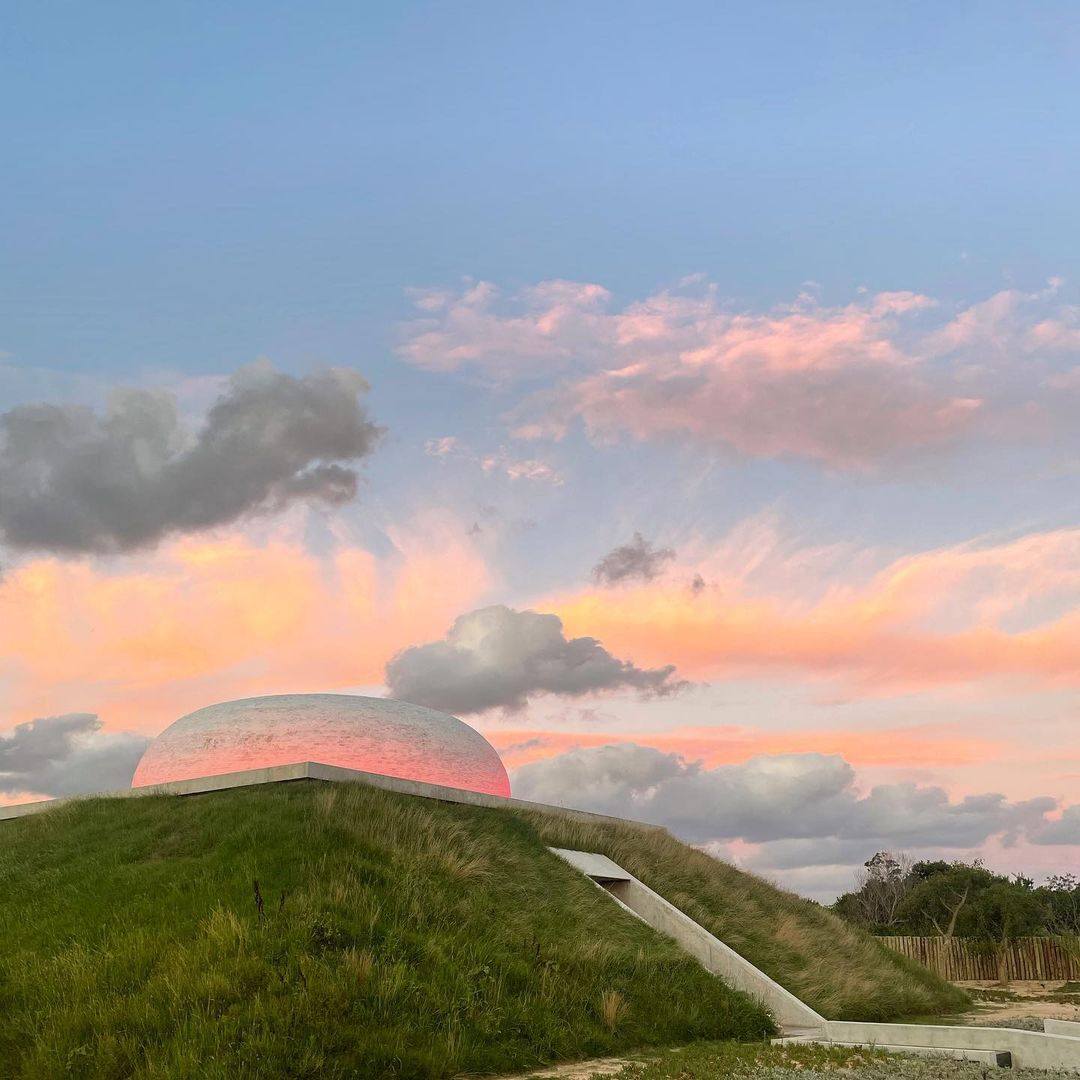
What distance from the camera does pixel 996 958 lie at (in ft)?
116

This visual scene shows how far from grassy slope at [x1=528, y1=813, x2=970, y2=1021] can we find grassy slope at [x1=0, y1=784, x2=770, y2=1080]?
8.92ft

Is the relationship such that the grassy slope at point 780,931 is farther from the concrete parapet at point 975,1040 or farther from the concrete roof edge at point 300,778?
the concrete parapet at point 975,1040

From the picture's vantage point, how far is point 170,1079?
394 inches

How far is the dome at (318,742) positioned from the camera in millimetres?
24438

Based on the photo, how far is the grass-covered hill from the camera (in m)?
11.0

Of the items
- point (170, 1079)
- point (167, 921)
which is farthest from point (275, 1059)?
point (167, 921)

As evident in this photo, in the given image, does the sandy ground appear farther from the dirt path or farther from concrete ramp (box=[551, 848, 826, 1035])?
the dirt path

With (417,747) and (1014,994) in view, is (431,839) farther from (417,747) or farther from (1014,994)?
(1014,994)

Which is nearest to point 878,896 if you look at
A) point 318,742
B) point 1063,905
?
point 1063,905

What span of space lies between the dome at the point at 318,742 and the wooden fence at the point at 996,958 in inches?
709

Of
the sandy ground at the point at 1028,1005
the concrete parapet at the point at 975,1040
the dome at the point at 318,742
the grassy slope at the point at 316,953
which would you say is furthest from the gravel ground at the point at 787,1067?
the dome at the point at 318,742

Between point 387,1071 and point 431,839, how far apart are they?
23.4 ft

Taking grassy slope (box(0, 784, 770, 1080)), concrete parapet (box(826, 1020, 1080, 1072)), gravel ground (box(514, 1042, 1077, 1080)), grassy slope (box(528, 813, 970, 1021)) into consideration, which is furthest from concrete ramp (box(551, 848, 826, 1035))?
gravel ground (box(514, 1042, 1077, 1080))

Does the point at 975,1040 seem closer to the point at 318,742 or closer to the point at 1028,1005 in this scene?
the point at 1028,1005
